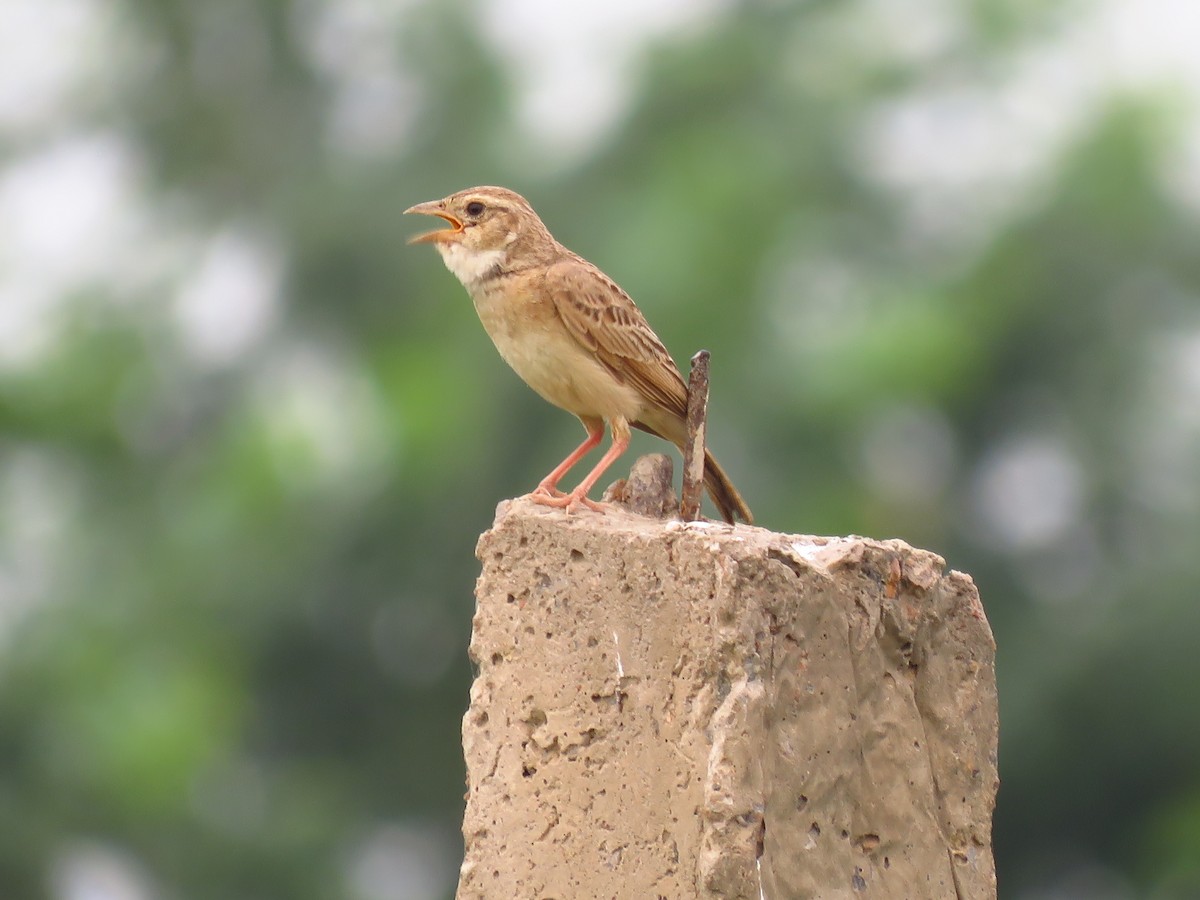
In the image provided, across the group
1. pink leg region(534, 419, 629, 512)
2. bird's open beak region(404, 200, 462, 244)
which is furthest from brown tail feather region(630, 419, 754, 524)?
bird's open beak region(404, 200, 462, 244)

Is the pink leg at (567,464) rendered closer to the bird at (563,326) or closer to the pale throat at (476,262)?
the bird at (563,326)

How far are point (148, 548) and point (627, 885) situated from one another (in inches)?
623

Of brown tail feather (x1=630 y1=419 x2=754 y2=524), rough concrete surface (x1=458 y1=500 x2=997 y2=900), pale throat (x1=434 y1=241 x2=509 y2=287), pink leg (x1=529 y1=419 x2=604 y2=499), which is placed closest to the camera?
rough concrete surface (x1=458 y1=500 x2=997 y2=900)

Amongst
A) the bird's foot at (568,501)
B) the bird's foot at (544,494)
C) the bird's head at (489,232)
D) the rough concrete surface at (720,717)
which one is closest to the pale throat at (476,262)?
the bird's head at (489,232)

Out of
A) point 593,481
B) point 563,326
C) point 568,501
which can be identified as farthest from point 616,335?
point 568,501

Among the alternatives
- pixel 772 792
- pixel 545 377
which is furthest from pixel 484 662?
pixel 545 377

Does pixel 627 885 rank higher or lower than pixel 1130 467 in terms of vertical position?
lower

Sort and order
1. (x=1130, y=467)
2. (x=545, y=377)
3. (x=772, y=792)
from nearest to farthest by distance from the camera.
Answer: (x=772, y=792), (x=545, y=377), (x=1130, y=467)

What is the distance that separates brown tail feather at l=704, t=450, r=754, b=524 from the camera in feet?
23.4

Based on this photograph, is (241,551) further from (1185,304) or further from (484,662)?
(484,662)

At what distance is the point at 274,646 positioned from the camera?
2012 cm

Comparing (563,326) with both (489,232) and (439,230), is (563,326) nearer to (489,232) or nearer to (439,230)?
(489,232)

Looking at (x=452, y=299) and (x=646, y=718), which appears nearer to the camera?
(x=646, y=718)

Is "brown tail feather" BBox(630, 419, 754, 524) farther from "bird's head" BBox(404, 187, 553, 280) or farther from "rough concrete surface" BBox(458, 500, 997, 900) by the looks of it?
"bird's head" BBox(404, 187, 553, 280)
